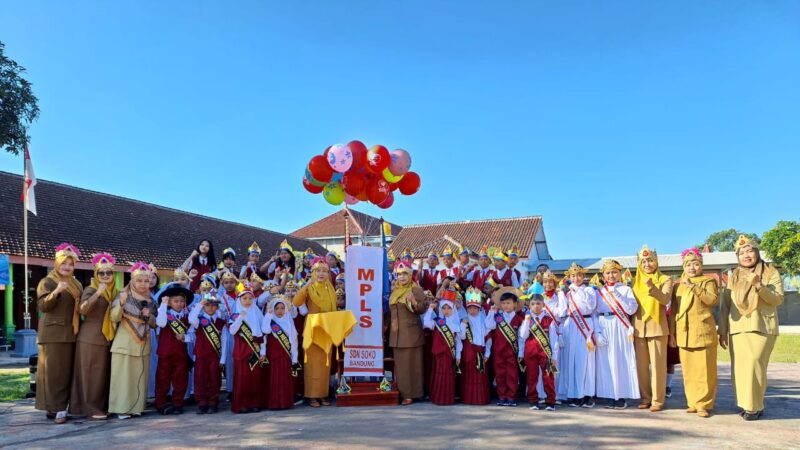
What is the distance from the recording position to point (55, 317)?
21.1 feet

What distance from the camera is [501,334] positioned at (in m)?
7.17

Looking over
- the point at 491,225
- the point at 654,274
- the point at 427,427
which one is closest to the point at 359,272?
the point at 427,427

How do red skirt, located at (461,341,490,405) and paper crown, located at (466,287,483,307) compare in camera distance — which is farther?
paper crown, located at (466,287,483,307)

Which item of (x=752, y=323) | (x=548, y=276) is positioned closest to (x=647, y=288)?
(x=752, y=323)

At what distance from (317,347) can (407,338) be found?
118 cm

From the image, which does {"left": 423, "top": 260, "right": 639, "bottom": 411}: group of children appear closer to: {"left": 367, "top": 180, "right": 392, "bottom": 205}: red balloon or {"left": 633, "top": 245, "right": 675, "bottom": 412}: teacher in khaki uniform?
{"left": 633, "top": 245, "right": 675, "bottom": 412}: teacher in khaki uniform

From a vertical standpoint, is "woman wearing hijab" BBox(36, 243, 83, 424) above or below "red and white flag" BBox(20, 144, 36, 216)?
below

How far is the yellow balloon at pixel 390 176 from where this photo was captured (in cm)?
878

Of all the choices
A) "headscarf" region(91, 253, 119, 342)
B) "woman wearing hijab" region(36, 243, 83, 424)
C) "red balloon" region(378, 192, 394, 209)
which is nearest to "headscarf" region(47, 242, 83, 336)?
"woman wearing hijab" region(36, 243, 83, 424)

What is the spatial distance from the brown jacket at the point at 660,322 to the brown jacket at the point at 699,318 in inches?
7.0

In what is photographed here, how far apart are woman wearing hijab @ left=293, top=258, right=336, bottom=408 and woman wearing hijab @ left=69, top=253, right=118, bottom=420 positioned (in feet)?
7.35

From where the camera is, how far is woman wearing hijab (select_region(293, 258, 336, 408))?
728 cm

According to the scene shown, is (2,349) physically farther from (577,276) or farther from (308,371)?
(577,276)

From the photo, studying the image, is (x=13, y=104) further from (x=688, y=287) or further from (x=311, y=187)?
(x=688, y=287)
